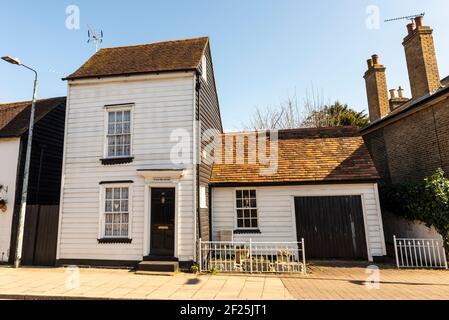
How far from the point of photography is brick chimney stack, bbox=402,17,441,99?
534 inches

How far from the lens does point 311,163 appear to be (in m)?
12.2

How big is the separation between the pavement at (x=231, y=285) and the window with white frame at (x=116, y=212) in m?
1.38

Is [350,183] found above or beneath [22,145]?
beneath

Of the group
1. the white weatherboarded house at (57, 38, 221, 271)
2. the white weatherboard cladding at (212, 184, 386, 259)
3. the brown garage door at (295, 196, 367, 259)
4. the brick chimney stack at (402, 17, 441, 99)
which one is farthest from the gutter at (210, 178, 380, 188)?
the brick chimney stack at (402, 17, 441, 99)

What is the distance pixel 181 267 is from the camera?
9.28 meters

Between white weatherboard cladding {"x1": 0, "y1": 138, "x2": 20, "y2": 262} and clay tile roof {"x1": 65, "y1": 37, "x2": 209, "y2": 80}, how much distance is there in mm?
4130

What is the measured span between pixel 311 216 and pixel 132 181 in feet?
24.6

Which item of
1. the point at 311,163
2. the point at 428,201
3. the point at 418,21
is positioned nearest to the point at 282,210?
the point at 311,163

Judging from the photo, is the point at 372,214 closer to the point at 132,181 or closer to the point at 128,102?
the point at 132,181

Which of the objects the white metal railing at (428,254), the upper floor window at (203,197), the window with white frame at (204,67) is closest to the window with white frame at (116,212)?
the upper floor window at (203,197)

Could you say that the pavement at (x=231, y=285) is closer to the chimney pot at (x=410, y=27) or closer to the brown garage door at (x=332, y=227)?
the brown garage door at (x=332, y=227)

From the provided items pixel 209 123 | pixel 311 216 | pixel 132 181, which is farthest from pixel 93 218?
pixel 311 216

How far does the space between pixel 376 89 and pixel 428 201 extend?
31.3ft
